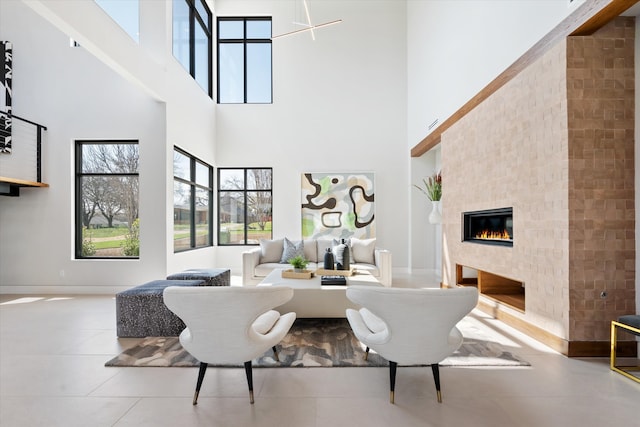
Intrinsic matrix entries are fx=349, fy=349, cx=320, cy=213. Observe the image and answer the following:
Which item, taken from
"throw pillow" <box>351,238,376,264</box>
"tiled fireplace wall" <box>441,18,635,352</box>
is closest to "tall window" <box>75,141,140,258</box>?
"throw pillow" <box>351,238,376,264</box>

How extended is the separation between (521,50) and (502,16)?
0.65 meters

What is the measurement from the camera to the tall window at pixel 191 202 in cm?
617

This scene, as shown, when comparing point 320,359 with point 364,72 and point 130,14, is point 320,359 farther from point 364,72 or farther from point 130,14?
point 364,72

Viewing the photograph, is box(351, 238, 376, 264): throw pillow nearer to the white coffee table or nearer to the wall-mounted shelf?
the white coffee table

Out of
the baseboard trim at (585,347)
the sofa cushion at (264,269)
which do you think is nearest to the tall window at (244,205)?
the sofa cushion at (264,269)

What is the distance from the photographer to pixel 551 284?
3.24 metres

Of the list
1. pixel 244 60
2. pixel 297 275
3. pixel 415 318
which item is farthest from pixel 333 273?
pixel 244 60

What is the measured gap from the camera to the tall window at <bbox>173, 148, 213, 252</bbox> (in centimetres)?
617

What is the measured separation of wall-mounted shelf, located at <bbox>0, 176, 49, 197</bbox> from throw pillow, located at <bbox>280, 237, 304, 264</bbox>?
4.11 m

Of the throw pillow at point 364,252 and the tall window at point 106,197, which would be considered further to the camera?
the throw pillow at point 364,252

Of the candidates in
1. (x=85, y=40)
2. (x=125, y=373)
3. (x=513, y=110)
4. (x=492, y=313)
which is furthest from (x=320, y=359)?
(x=85, y=40)

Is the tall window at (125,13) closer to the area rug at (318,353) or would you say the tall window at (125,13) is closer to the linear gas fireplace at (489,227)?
the area rug at (318,353)

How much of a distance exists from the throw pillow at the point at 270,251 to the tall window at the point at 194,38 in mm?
3697

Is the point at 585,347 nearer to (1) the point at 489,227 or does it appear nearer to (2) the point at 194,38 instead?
(1) the point at 489,227
